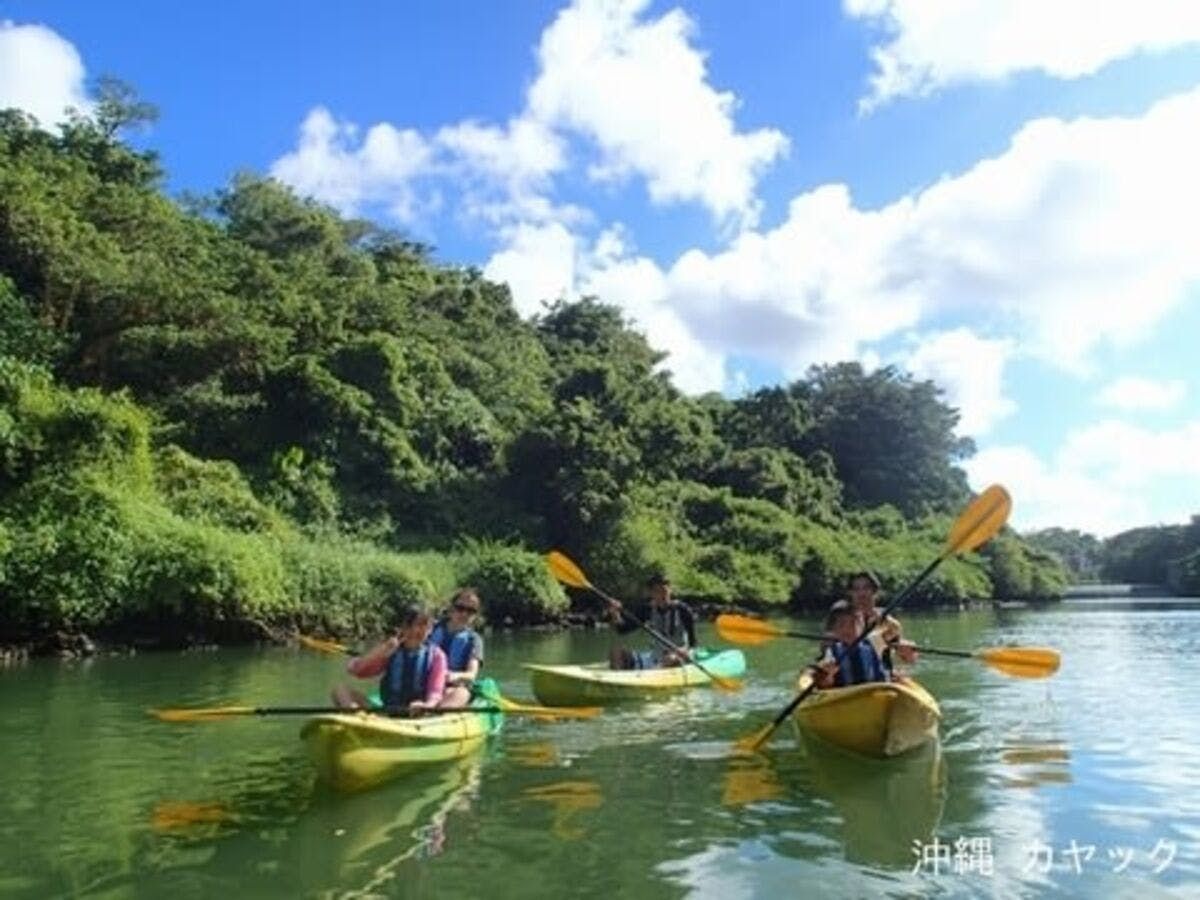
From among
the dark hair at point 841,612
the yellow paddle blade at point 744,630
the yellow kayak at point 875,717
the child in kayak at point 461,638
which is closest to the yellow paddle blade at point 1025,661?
the yellow kayak at point 875,717

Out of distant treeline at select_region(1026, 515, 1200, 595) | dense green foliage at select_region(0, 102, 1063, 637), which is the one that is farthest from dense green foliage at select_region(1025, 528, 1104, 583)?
dense green foliage at select_region(0, 102, 1063, 637)

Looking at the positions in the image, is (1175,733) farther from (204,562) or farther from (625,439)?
(625,439)

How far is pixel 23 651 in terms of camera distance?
16.9 meters

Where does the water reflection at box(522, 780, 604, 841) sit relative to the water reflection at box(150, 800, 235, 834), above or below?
below

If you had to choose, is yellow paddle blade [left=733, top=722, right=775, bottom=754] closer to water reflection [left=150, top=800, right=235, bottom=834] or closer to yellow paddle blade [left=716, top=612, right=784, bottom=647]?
yellow paddle blade [left=716, top=612, right=784, bottom=647]

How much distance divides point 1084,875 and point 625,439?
27038 mm

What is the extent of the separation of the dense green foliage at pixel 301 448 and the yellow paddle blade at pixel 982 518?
1298cm

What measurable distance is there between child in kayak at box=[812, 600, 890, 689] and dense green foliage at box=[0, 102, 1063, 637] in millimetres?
12317

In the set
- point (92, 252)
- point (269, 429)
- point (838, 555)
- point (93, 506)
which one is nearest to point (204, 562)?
point (93, 506)

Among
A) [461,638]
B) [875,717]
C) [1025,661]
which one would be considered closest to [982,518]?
[1025,661]

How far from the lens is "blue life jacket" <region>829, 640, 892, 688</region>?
27.2ft

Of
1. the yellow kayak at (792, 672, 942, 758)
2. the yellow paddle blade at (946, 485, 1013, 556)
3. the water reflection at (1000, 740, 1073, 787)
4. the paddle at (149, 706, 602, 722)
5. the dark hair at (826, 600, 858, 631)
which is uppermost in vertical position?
the yellow paddle blade at (946, 485, 1013, 556)

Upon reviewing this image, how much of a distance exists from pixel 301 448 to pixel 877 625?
21.6 metres

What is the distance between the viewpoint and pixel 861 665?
8.36 metres
